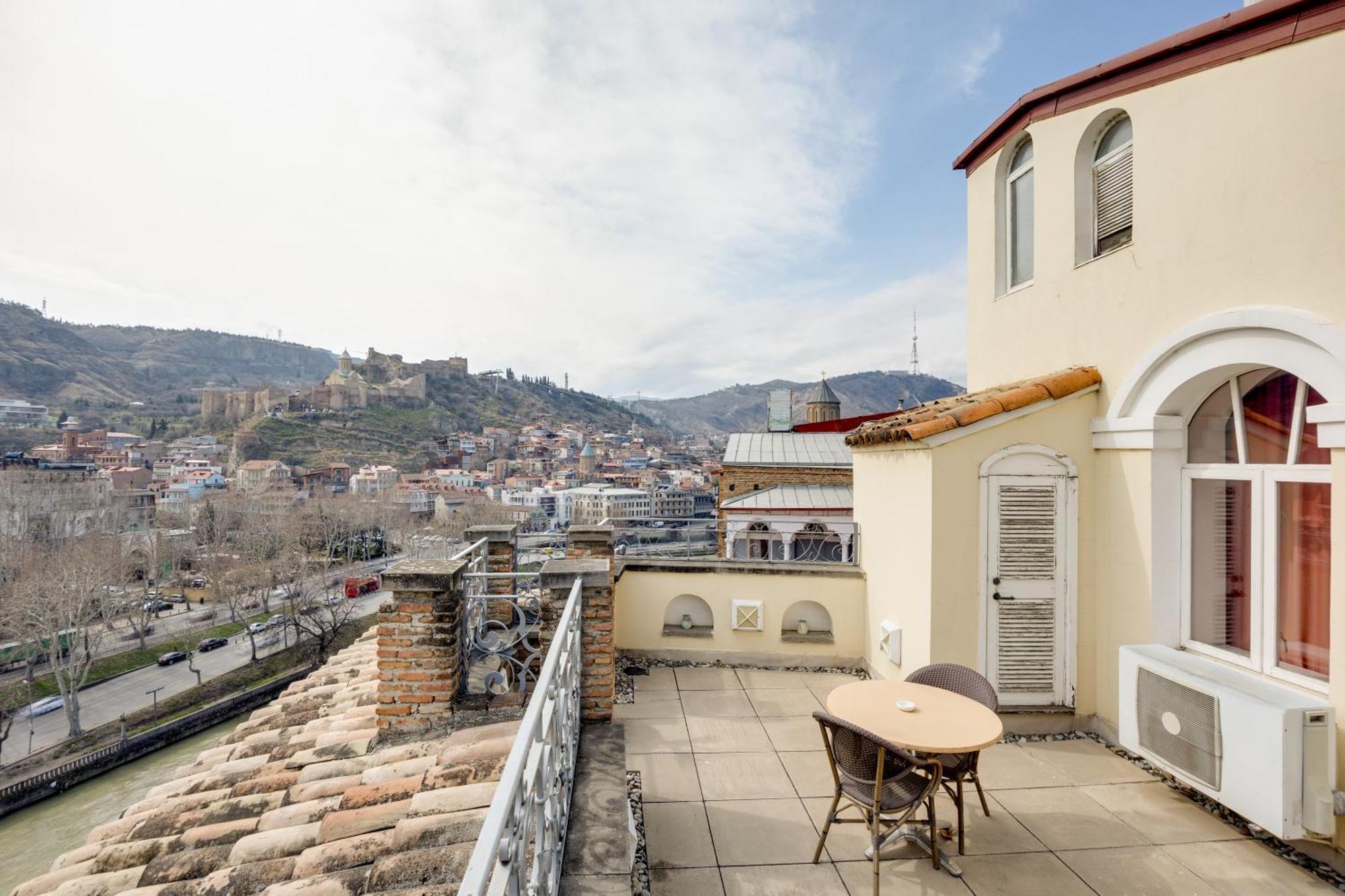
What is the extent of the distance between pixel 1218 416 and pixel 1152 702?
200 cm

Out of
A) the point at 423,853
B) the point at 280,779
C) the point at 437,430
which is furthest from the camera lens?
the point at 437,430

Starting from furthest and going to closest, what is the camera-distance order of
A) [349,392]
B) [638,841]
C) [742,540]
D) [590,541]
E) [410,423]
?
[349,392] < [410,423] < [742,540] < [590,541] < [638,841]

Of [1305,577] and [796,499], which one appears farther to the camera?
[796,499]

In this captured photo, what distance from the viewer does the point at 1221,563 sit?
3975 mm

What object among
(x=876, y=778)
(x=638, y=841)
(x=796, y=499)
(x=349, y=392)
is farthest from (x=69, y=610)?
(x=349, y=392)

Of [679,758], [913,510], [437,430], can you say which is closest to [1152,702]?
[913,510]

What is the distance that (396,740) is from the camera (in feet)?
11.4

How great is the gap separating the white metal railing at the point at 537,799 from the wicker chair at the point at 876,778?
1245 millimetres

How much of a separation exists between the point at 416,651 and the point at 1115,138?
256 inches

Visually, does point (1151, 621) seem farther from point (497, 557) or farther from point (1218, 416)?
point (497, 557)

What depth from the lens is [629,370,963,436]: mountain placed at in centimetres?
6991

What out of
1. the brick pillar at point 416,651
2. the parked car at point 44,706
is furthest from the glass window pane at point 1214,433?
the parked car at point 44,706

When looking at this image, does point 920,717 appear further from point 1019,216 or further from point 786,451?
point 786,451

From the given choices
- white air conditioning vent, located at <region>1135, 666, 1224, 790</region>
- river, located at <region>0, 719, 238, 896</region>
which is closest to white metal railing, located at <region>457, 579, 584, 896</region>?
white air conditioning vent, located at <region>1135, 666, 1224, 790</region>
